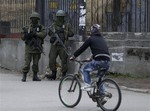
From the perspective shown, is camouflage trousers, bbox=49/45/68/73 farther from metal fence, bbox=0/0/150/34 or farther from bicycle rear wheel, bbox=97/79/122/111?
bicycle rear wheel, bbox=97/79/122/111

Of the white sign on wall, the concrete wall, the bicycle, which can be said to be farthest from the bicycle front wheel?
the white sign on wall

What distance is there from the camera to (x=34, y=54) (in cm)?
1625

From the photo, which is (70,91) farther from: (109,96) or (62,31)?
(62,31)

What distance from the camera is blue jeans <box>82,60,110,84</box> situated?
34.0 feet

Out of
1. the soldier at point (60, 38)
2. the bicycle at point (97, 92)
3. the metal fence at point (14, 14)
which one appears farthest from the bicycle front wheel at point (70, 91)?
the metal fence at point (14, 14)

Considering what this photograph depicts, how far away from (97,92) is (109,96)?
31 cm

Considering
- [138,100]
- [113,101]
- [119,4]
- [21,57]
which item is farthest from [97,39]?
[21,57]

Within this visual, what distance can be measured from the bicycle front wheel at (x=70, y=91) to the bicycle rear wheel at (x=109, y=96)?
21.7 inches

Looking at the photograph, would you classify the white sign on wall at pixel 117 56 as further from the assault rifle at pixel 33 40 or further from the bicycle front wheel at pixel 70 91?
the bicycle front wheel at pixel 70 91

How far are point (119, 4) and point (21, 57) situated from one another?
4.84 meters

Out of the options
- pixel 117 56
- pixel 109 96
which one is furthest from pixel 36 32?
pixel 109 96

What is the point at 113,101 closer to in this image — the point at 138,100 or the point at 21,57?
the point at 138,100

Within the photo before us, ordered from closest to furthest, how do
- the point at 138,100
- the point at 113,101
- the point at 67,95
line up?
1. the point at 113,101
2. the point at 67,95
3. the point at 138,100

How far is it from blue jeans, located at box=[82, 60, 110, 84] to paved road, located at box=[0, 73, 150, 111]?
26.0 inches
